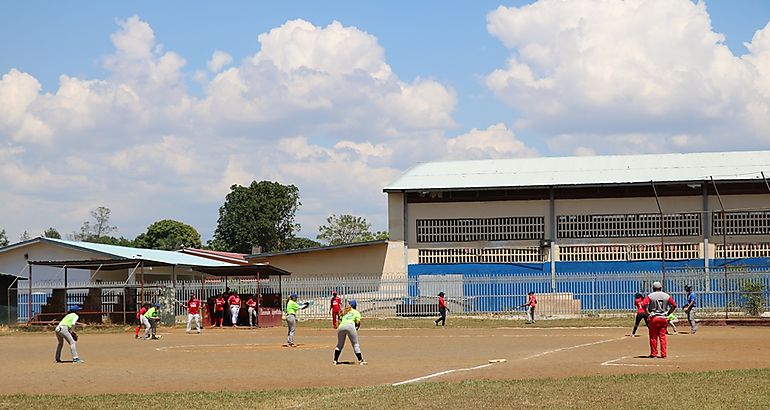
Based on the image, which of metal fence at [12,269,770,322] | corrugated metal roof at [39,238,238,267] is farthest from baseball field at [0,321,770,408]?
corrugated metal roof at [39,238,238,267]

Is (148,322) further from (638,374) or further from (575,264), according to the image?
(575,264)

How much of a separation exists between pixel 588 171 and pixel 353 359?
124 ft

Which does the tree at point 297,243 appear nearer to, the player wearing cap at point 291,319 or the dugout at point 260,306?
the dugout at point 260,306

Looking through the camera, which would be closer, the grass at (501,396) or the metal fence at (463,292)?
the grass at (501,396)

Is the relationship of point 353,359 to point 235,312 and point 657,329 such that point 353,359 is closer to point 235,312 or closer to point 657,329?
point 657,329

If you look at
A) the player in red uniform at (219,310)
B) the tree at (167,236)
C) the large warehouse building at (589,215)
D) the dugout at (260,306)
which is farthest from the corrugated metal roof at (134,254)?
the tree at (167,236)

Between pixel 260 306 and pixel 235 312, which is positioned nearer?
pixel 235 312

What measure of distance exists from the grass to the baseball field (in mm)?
20

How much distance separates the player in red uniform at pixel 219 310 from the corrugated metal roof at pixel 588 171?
1601 centimetres

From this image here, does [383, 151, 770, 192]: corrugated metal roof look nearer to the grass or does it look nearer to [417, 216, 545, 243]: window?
[417, 216, 545, 243]: window

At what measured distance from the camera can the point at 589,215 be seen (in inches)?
2336

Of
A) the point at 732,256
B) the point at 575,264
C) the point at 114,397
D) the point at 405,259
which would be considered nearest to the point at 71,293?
the point at 405,259

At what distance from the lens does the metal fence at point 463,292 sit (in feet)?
164

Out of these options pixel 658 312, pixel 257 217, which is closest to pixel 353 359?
pixel 658 312
